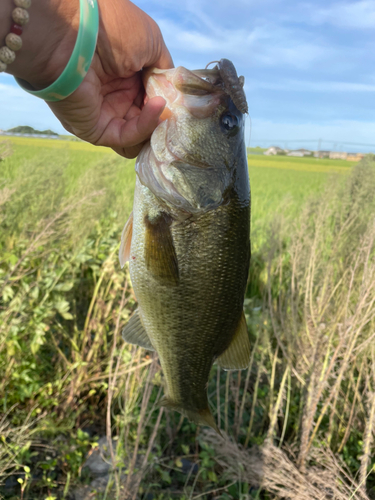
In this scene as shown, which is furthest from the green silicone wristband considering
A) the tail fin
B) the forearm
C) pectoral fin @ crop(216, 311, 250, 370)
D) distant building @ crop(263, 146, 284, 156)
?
distant building @ crop(263, 146, 284, 156)

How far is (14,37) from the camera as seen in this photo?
1.31m

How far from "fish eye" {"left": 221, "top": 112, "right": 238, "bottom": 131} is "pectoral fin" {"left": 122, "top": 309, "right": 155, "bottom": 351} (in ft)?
3.12

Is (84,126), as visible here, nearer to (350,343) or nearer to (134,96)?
(134,96)

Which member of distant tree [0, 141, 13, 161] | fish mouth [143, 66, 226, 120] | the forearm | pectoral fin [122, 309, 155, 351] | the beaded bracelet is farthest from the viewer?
distant tree [0, 141, 13, 161]

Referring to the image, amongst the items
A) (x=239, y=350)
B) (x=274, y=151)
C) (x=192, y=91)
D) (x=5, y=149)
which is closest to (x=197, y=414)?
(x=239, y=350)

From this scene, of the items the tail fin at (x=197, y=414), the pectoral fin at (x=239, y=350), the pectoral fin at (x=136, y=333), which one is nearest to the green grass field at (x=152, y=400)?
the tail fin at (x=197, y=414)

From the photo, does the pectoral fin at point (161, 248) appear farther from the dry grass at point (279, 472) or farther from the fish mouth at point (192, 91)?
the dry grass at point (279, 472)

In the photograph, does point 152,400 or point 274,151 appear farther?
point 274,151

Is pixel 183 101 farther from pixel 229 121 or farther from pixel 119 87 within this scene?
pixel 119 87

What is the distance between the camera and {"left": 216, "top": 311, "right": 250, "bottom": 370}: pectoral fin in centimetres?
178

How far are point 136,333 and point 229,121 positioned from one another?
1066 mm

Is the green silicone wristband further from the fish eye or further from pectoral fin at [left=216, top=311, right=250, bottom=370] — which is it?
pectoral fin at [left=216, top=311, right=250, bottom=370]

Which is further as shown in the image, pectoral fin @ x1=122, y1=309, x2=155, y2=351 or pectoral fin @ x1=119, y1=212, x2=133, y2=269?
pectoral fin @ x1=122, y1=309, x2=155, y2=351

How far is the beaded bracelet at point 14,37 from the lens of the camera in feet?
4.22
